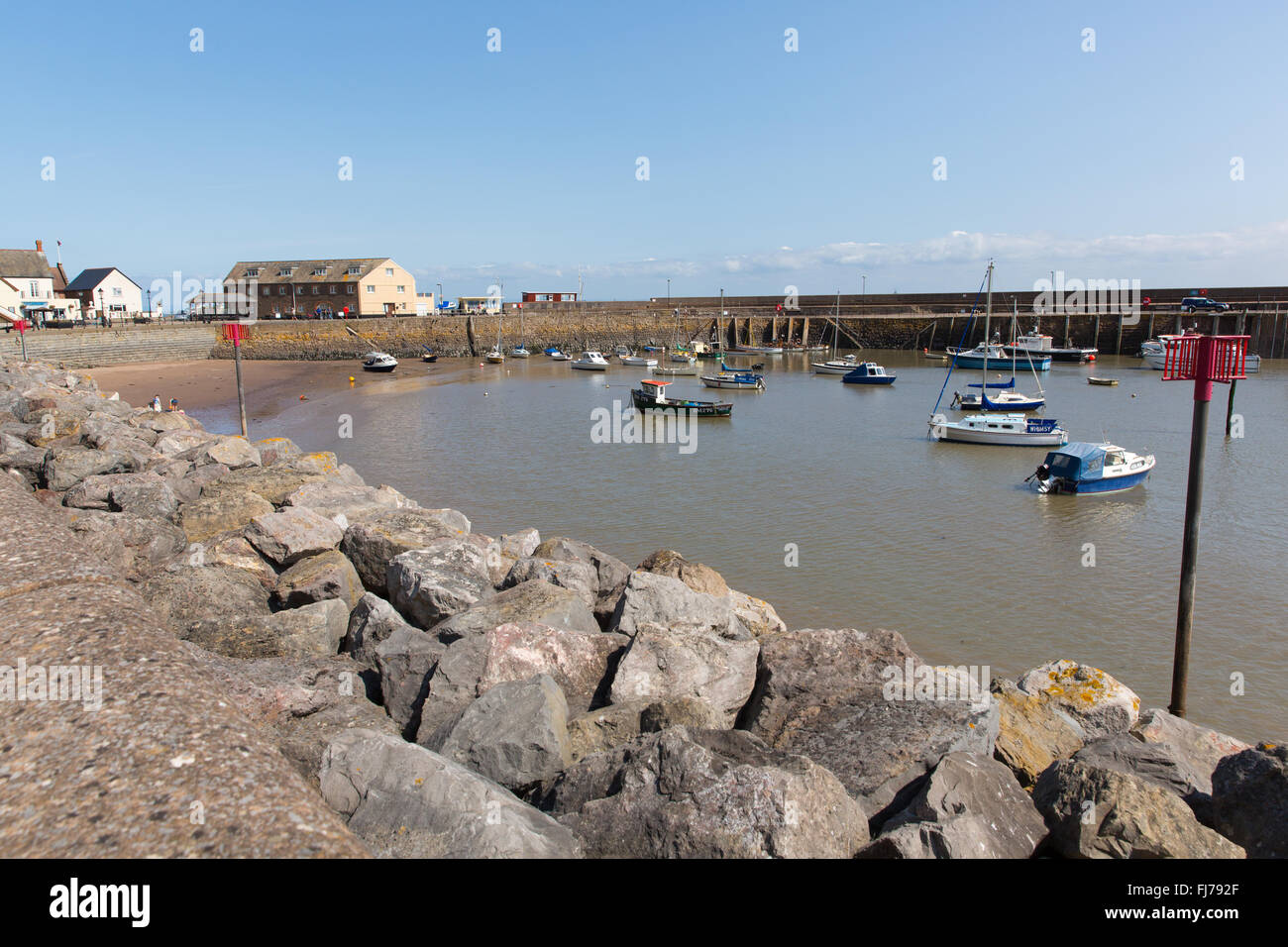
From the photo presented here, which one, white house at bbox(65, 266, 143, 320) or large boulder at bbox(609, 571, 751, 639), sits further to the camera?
white house at bbox(65, 266, 143, 320)

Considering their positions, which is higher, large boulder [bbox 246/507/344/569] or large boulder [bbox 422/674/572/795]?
large boulder [bbox 246/507/344/569]

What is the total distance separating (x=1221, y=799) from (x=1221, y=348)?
6.48 m

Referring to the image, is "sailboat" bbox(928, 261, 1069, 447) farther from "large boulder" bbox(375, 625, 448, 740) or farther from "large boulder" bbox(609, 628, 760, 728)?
"large boulder" bbox(375, 625, 448, 740)

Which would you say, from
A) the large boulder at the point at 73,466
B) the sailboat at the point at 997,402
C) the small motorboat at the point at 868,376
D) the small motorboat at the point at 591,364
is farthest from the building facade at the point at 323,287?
the large boulder at the point at 73,466

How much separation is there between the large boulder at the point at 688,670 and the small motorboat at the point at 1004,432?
26238 mm

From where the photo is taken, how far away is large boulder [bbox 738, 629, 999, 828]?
5.94m

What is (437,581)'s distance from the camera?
8.72 metres

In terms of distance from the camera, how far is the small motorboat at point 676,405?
131ft

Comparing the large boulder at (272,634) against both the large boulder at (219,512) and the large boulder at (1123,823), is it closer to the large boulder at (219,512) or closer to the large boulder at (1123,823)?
the large boulder at (219,512)

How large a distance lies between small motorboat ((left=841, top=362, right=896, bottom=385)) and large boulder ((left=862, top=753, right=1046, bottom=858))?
50225 mm

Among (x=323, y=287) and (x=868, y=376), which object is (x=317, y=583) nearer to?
(x=868, y=376)

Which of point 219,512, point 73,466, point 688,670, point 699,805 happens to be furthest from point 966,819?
point 73,466

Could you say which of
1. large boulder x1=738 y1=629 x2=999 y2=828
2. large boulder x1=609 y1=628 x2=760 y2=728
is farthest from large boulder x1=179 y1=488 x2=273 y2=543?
large boulder x1=738 y1=629 x2=999 y2=828

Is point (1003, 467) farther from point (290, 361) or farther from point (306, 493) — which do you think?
point (290, 361)
